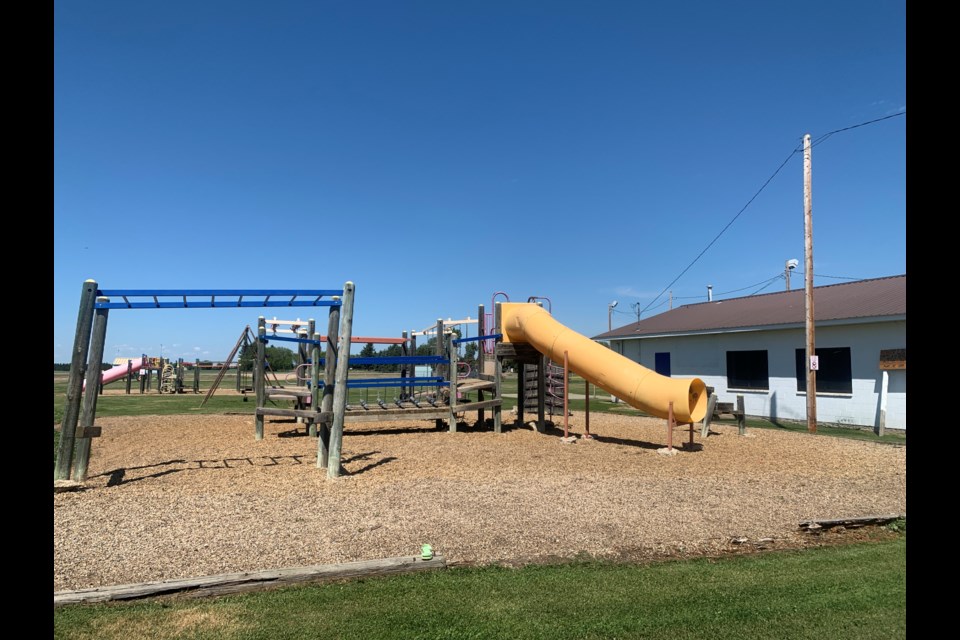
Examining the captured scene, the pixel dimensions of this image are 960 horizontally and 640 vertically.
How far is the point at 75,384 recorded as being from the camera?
734 centimetres

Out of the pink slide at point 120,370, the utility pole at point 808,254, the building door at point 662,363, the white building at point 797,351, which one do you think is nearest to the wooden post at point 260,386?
the utility pole at point 808,254

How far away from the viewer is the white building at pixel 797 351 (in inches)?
595

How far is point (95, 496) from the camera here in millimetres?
6852

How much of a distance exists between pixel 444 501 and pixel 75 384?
478cm

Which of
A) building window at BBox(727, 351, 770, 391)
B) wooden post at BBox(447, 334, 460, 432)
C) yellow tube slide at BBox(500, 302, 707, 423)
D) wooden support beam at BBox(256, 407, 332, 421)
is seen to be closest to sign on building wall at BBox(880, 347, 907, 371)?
building window at BBox(727, 351, 770, 391)

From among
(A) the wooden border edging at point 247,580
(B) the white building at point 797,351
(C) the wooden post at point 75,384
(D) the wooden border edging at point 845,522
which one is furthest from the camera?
(B) the white building at point 797,351

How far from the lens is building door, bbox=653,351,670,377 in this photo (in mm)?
22500

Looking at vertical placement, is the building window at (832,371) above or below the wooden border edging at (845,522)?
above

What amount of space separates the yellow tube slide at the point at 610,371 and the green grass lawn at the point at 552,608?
588 cm

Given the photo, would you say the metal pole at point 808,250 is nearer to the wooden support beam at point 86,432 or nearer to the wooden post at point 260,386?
the wooden post at point 260,386

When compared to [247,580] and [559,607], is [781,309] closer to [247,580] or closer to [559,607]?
[559,607]

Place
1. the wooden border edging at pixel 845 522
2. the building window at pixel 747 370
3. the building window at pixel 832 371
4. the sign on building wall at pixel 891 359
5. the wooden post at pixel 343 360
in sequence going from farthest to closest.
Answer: the building window at pixel 747 370
the building window at pixel 832 371
the sign on building wall at pixel 891 359
the wooden post at pixel 343 360
the wooden border edging at pixel 845 522
